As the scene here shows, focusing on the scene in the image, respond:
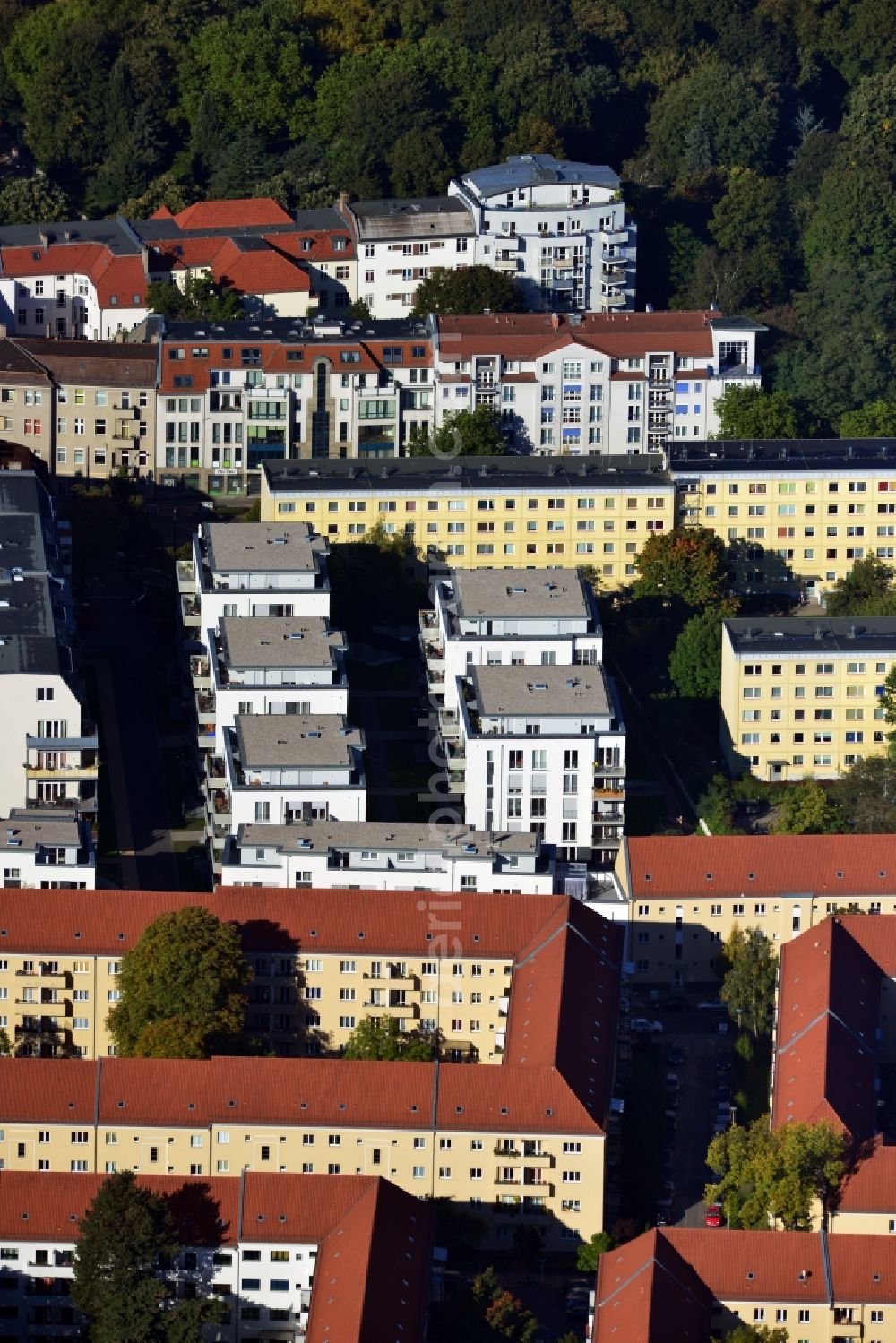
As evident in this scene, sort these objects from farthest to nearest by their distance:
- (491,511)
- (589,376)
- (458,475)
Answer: (589,376), (458,475), (491,511)

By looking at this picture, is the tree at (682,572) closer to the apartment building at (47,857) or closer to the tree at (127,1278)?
the apartment building at (47,857)

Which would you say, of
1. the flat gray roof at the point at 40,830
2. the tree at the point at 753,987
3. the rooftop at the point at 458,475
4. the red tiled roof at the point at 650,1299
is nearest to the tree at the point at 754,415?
the rooftop at the point at 458,475

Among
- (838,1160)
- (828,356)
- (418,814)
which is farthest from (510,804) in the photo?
(828,356)

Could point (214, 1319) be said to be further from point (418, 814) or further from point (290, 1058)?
point (418, 814)

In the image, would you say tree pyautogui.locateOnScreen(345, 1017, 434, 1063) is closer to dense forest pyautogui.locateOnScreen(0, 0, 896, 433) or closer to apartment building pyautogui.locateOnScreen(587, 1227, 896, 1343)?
apartment building pyautogui.locateOnScreen(587, 1227, 896, 1343)

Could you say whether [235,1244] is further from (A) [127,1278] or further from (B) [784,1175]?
(B) [784,1175]

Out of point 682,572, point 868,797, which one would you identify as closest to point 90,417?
point 682,572

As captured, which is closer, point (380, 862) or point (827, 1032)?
point (827, 1032)
